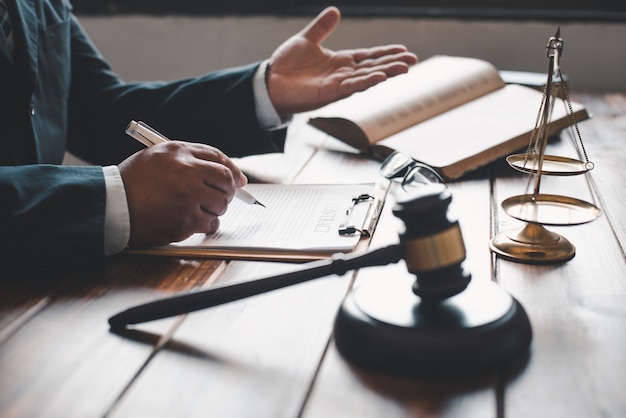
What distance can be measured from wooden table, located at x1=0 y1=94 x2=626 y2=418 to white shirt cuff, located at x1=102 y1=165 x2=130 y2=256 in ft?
0.06

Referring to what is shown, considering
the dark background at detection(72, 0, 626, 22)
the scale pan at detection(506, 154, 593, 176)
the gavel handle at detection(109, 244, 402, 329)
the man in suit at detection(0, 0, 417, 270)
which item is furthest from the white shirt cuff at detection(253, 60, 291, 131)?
the dark background at detection(72, 0, 626, 22)

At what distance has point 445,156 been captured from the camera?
1.28 metres

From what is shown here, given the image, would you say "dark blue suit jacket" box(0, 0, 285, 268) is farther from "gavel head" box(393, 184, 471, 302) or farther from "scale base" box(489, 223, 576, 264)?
"gavel head" box(393, 184, 471, 302)

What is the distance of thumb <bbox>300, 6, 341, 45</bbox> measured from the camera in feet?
4.89

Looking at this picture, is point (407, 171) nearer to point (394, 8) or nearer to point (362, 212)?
point (362, 212)

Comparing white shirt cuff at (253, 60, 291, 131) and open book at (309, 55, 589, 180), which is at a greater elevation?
white shirt cuff at (253, 60, 291, 131)

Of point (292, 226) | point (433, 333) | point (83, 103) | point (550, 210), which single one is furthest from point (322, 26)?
point (433, 333)

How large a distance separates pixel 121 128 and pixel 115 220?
0.64m

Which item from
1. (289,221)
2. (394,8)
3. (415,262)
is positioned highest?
(415,262)

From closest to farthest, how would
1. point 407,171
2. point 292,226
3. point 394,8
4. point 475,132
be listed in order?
point 292,226 < point 407,171 < point 475,132 < point 394,8

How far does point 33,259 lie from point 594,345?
614 millimetres

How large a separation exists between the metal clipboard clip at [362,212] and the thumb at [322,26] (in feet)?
1.63

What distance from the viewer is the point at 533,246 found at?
897 mm

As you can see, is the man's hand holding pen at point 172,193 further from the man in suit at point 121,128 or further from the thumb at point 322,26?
the thumb at point 322,26
